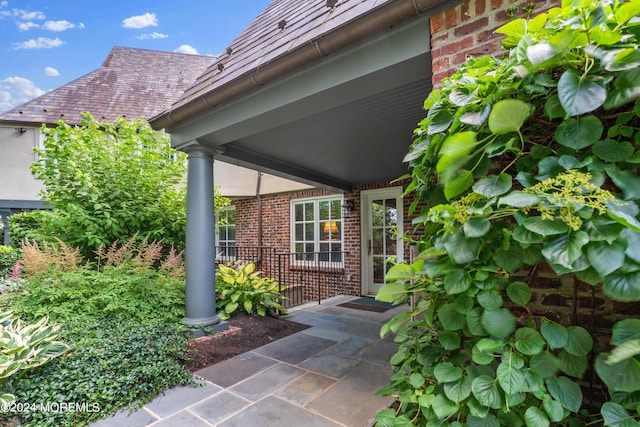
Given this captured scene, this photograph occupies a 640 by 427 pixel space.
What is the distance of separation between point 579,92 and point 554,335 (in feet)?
2.39

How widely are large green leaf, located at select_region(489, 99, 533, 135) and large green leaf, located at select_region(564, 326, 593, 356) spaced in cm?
67

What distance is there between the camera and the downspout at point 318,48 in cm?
157

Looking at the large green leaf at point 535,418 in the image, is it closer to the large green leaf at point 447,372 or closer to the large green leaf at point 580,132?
the large green leaf at point 447,372

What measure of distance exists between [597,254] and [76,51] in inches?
977

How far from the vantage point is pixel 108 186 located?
393 cm

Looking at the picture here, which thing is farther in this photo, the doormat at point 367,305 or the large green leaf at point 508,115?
the doormat at point 367,305

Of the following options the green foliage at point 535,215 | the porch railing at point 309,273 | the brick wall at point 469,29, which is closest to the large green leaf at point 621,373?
the green foliage at point 535,215

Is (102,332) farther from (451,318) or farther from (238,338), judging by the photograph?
(451,318)

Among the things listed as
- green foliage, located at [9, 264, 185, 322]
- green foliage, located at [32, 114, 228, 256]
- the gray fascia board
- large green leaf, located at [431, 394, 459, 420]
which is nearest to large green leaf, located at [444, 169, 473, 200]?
large green leaf, located at [431, 394, 459, 420]

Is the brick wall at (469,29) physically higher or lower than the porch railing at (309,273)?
higher

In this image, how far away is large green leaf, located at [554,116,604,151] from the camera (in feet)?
2.80

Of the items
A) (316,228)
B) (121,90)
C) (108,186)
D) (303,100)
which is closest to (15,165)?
(121,90)

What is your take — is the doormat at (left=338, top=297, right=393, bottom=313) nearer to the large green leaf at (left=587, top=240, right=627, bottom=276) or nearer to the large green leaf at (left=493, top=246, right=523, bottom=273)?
the large green leaf at (left=493, top=246, right=523, bottom=273)

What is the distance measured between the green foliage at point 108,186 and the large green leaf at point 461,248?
11.9 ft
